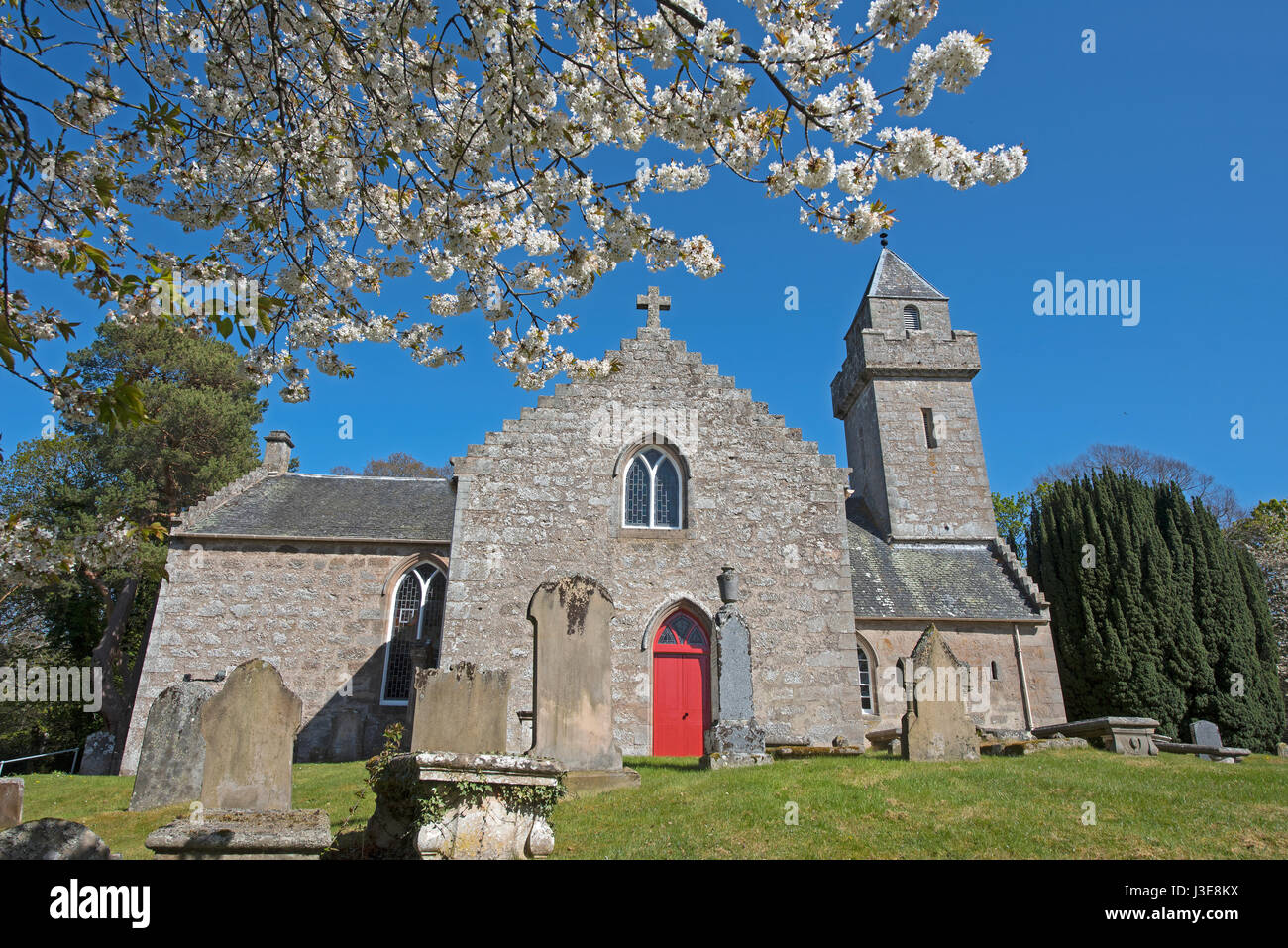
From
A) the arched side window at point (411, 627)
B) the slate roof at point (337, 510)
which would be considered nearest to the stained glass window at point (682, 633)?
the arched side window at point (411, 627)

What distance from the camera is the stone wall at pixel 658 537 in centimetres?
1573

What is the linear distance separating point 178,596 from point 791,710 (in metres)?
15.2

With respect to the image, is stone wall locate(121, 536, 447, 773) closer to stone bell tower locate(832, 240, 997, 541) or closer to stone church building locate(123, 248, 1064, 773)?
stone church building locate(123, 248, 1064, 773)

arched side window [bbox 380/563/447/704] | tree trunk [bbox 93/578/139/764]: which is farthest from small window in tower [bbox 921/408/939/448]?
tree trunk [bbox 93/578/139/764]

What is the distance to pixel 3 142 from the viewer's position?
15.4ft

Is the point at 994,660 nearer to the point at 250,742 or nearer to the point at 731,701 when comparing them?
the point at 731,701

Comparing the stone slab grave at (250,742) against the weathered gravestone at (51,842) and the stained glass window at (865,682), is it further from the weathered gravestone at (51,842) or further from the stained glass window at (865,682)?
the stained glass window at (865,682)

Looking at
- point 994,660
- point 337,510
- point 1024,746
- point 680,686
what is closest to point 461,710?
point 680,686

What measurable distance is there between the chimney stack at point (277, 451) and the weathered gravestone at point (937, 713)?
20.2m

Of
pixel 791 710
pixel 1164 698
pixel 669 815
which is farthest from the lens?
pixel 1164 698
